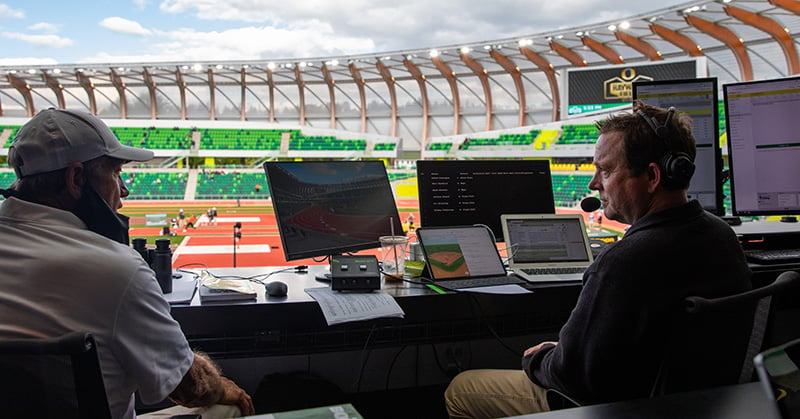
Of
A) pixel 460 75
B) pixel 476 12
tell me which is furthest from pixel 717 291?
pixel 460 75

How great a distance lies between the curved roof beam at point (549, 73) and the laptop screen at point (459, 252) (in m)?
17.7

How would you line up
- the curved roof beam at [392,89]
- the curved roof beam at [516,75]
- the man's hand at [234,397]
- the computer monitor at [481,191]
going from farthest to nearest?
1. the curved roof beam at [392,89]
2. the curved roof beam at [516,75]
3. the computer monitor at [481,191]
4. the man's hand at [234,397]

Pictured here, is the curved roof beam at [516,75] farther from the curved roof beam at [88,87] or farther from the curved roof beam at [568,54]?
the curved roof beam at [88,87]

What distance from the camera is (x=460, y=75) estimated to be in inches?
845

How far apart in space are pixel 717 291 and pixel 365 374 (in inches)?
74.1

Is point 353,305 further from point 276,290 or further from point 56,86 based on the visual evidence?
point 56,86

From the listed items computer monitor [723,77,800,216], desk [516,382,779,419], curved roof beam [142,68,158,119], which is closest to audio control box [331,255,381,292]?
desk [516,382,779,419]

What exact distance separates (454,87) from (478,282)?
68.2 feet

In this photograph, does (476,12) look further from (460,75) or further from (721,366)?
(721,366)

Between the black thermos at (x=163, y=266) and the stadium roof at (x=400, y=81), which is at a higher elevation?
the stadium roof at (x=400, y=81)

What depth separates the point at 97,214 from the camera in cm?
105

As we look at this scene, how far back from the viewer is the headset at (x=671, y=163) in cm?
116

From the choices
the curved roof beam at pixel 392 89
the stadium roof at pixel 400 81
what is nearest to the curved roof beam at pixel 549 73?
the stadium roof at pixel 400 81

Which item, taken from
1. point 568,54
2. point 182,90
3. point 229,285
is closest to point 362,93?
point 182,90
